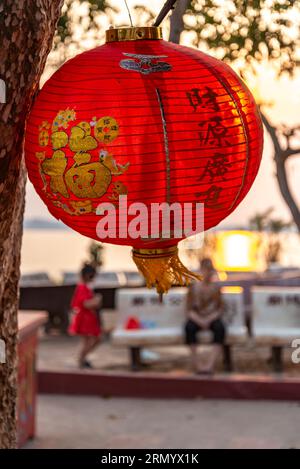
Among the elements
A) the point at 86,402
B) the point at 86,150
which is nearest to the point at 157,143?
the point at 86,150

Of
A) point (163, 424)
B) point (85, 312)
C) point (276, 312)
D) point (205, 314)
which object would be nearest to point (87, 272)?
point (85, 312)

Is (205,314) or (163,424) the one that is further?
(205,314)

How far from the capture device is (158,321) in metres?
11.7

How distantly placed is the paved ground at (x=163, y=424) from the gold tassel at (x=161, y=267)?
530cm

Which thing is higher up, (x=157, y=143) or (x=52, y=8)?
(x=52, y=8)

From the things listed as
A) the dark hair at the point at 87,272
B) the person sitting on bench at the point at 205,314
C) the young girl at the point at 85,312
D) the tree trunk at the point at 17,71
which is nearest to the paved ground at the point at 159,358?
the young girl at the point at 85,312

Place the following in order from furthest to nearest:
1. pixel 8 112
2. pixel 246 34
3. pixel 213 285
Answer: pixel 213 285, pixel 246 34, pixel 8 112

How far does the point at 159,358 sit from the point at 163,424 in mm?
3052

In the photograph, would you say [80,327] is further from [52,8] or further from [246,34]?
[52,8]

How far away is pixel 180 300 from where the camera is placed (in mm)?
11734

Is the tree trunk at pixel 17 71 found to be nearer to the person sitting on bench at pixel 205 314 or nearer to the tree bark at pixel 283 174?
the tree bark at pixel 283 174

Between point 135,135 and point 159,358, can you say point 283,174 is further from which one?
point 159,358

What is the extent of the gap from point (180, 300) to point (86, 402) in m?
1.93

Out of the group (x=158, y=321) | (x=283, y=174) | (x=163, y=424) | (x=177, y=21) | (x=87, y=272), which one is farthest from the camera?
(x=158, y=321)
